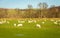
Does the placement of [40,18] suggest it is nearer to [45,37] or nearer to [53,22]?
[53,22]

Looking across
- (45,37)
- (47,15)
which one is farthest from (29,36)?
(47,15)

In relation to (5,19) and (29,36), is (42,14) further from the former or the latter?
(29,36)

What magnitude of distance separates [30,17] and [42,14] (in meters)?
0.47

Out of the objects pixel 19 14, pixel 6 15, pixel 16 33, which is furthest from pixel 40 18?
pixel 16 33

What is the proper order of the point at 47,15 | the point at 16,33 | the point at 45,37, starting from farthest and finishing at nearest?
the point at 47,15
the point at 16,33
the point at 45,37

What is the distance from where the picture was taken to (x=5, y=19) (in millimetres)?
6488

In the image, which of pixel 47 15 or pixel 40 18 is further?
pixel 40 18

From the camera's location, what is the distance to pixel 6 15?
6496 millimetres

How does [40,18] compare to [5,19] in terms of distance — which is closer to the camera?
[5,19]

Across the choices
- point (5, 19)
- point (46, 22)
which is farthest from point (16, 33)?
point (46, 22)

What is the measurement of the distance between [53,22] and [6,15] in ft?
5.55

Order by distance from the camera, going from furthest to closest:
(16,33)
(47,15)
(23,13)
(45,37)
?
1. (23,13)
2. (47,15)
3. (16,33)
4. (45,37)

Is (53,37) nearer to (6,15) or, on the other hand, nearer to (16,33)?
(16,33)

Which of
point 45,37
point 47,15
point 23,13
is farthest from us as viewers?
point 23,13
